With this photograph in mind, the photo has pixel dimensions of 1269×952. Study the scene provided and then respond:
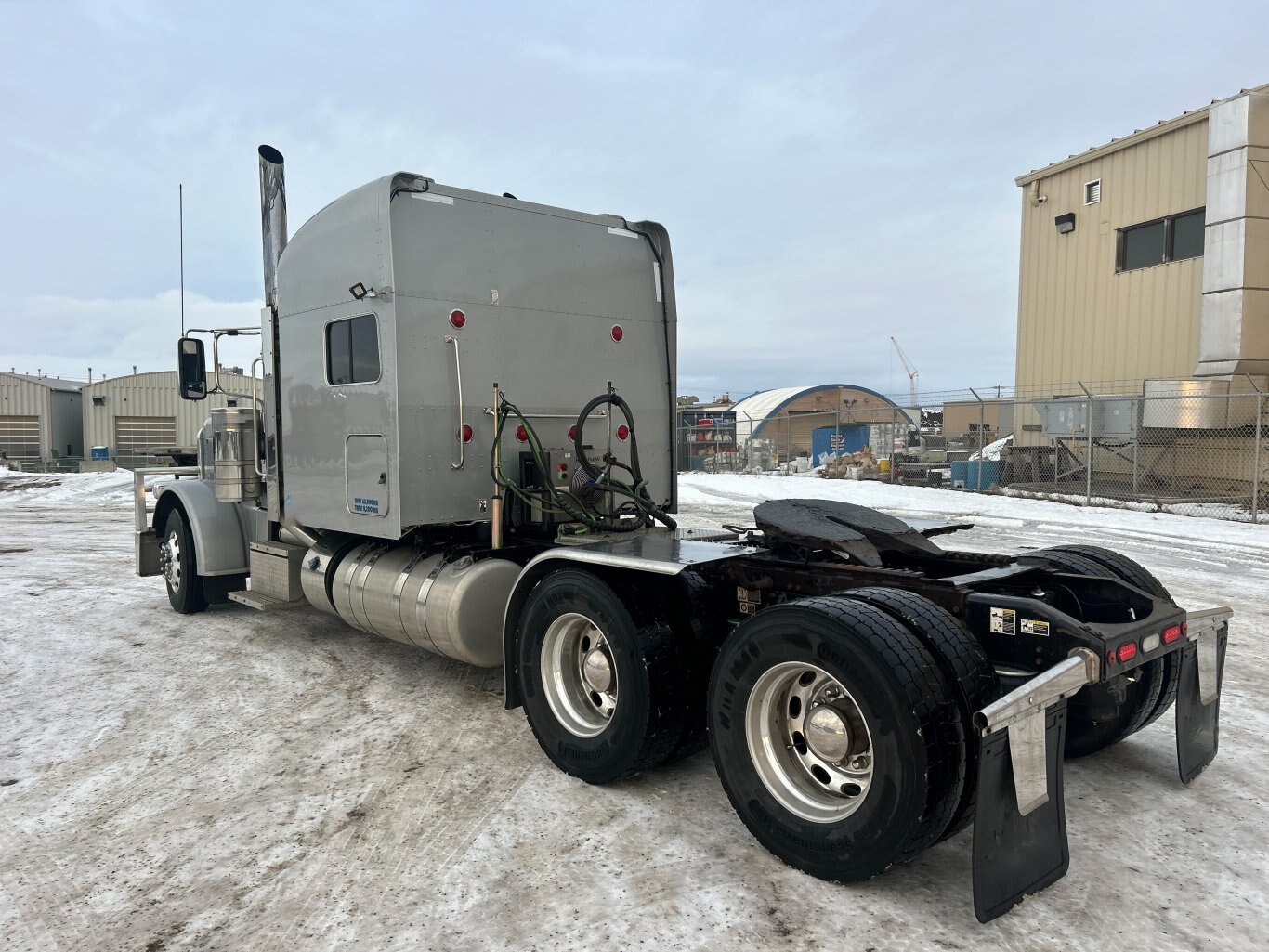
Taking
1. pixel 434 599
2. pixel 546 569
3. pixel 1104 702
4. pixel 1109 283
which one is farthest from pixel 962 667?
pixel 1109 283

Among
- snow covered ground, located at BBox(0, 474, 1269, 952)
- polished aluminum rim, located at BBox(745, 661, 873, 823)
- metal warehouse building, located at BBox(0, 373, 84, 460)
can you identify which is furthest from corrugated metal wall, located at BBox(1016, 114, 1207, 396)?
metal warehouse building, located at BBox(0, 373, 84, 460)

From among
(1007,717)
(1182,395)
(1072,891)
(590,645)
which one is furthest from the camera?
(1182,395)

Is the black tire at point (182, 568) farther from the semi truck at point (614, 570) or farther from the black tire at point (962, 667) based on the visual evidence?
the black tire at point (962, 667)

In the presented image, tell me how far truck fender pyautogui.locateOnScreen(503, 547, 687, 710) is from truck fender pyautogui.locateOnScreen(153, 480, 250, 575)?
4.13 metres

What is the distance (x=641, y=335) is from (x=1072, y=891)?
14.9 feet

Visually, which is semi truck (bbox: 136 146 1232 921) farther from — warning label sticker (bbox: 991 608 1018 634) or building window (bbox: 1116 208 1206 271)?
building window (bbox: 1116 208 1206 271)

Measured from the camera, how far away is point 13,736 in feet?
16.4

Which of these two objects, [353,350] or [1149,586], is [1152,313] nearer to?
[1149,586]

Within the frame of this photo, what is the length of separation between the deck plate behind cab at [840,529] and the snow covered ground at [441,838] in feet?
4.13

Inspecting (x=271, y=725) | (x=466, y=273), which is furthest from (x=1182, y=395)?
(x=271, y=725)

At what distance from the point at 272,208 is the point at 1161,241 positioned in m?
17.3

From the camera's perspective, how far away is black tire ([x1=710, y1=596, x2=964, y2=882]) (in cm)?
291

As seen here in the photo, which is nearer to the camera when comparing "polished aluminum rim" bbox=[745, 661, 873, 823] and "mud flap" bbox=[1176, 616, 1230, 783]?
"polished aluminum rim" bbox=[745, 661, 873, 823]

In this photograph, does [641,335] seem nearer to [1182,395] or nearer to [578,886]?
[578,886]
